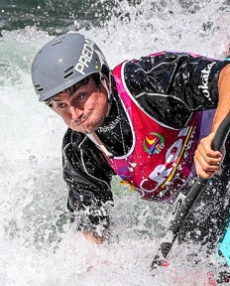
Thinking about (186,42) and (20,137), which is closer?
(20,137)

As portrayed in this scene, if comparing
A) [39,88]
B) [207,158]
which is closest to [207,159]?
[207,158]

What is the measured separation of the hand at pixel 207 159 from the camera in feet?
8.36

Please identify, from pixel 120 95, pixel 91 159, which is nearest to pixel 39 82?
pixel 120 95

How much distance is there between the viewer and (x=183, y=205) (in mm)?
2932

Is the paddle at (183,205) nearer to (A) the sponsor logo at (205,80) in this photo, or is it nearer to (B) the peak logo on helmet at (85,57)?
(A) the sponsor logo at (205,80)

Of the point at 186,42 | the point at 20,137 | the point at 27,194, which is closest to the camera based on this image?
the point at 27,194

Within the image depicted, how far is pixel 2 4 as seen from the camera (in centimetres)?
747

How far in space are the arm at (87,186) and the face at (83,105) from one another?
1.11ft

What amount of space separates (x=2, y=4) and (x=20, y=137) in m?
2.37

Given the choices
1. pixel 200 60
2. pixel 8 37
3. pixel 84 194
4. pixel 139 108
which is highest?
pixel 200 60

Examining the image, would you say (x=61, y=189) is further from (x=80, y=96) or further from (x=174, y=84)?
(x=174, y=84)

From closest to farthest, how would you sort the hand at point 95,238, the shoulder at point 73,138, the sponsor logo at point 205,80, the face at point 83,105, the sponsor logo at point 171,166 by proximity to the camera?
the sponsor logo at point 205,80, the face at point 83,105, the sponsor logo at point 171,166, the shoulder at point 73,138, the hand at point 95,238

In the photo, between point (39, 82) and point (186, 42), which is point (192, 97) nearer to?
point (39, 82)

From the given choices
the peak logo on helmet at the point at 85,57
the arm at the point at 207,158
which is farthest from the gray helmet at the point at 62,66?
the arm at the point at 207,158
